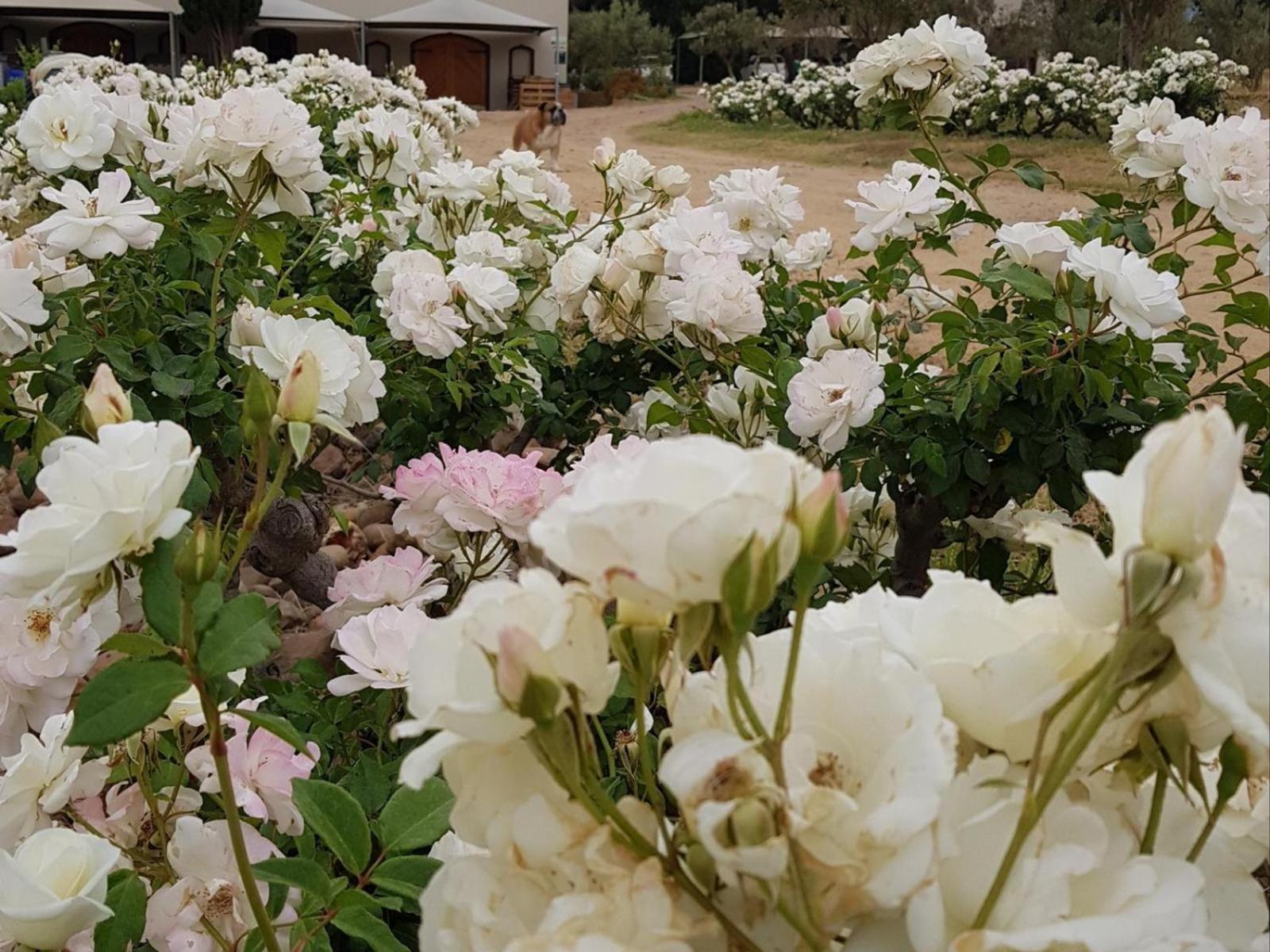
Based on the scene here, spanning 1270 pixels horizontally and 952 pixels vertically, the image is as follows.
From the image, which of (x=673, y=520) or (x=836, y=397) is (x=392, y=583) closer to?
(x=836, y=397)

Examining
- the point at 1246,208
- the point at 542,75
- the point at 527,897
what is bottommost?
the point at 542,75

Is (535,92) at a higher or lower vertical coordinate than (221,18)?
lower

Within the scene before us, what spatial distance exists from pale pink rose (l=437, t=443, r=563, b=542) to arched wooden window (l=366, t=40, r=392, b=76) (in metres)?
22.8

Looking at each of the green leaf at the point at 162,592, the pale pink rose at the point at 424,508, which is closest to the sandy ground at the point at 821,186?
the pale pink rose at the point at 424,508

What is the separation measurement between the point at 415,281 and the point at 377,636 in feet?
3.07

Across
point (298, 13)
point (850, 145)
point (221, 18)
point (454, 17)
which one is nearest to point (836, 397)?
point (850, 145)

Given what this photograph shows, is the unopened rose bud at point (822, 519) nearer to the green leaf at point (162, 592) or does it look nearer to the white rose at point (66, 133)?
the green leaf at point (162, 592)

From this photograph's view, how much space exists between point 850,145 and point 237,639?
1420 centimetres

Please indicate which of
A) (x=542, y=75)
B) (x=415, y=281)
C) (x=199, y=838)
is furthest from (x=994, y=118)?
(x=199, y=838)

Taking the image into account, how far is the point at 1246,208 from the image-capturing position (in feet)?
4.51

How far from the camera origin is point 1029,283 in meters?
1.50

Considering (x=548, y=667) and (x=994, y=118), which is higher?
(x=548, y=667)

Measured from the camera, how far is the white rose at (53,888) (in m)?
0.68

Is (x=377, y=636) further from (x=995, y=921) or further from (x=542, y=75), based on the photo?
(x=542, y=75)
